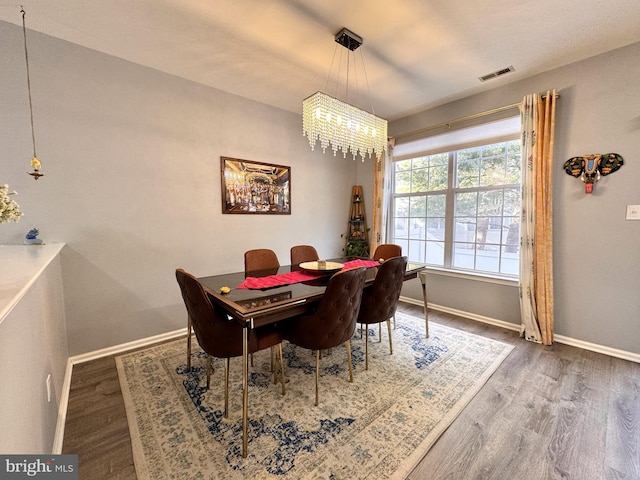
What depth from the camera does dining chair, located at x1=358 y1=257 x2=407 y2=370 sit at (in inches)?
82.2

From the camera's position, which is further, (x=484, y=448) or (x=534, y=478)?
(x=484, y=448)

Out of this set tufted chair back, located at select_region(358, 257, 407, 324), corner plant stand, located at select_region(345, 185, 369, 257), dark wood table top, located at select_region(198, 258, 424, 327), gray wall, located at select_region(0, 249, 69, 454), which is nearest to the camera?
gray wall, located at select_region(0, 249, 69, 454)

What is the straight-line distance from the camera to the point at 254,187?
10.9ft

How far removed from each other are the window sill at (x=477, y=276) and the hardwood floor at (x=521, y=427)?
0.94 m

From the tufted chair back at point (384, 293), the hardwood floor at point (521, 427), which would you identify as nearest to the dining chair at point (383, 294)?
the tufted chair back at point (384, 293)

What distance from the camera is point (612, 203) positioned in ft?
7.77

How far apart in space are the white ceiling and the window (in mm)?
914

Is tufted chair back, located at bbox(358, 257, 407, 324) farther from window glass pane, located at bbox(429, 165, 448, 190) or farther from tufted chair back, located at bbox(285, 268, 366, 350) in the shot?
window glass pane, located at bbox(429, 165, 448, 190)

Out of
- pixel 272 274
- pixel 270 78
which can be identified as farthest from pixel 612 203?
pixel 270 78

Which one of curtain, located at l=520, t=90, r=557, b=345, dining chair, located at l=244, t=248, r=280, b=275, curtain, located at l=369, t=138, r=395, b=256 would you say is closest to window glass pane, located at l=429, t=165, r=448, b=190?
curtain, located at l=369, t=138, r=395, b=256

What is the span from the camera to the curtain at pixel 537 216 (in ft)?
8.59

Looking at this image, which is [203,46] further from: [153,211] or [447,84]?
[447,84]

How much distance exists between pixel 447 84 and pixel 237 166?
261 centimetres

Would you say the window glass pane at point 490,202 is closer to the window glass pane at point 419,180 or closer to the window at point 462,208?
the window at point 462,208
